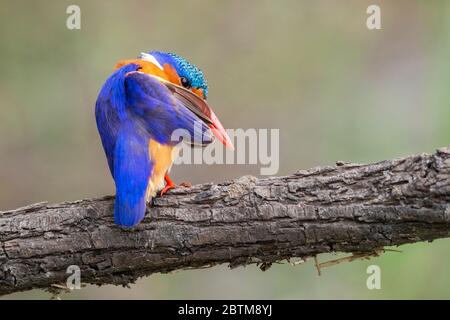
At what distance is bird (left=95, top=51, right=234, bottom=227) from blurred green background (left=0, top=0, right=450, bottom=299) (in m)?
2.04

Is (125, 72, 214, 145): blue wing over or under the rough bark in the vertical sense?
over

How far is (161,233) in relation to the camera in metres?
2.39

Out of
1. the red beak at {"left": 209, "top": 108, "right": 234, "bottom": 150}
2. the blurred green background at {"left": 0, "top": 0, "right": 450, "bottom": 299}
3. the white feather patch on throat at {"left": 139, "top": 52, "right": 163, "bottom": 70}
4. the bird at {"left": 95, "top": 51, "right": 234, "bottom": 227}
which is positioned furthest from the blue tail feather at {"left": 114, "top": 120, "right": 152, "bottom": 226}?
the blurred green background at {"left": 0, "top": 0, "right": 450, "bottom": 299}

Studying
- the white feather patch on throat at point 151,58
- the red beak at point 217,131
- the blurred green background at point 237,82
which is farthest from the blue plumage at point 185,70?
the blurred green background at point 237,82

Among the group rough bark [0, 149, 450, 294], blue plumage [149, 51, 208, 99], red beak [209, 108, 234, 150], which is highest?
blue plumage [149, 51, 208, 99]

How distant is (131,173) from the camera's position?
2.44m

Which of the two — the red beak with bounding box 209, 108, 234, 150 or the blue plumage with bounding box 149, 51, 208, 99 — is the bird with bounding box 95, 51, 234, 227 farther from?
the blue plumage with bounding box 149, 51, 208, 99

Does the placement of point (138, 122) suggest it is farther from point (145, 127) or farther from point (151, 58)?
point (151, 58)

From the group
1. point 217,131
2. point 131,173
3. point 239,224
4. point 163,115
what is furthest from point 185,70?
point 239,224

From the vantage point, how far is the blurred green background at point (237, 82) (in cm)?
473

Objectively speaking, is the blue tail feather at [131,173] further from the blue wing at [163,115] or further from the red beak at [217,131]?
the red beak at [217,131]

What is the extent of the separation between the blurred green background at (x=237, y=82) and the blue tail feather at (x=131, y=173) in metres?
2.15

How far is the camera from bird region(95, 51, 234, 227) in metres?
2.46

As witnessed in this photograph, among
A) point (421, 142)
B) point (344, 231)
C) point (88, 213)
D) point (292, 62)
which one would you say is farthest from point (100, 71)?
point (344, 231)
